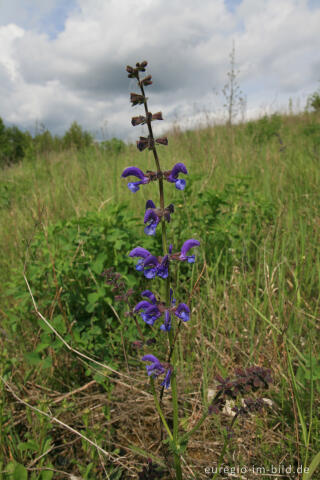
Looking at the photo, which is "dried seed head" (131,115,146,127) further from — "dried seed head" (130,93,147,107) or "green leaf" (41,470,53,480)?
"green leaf" (41,470,53,480)

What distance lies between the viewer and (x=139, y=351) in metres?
2.47

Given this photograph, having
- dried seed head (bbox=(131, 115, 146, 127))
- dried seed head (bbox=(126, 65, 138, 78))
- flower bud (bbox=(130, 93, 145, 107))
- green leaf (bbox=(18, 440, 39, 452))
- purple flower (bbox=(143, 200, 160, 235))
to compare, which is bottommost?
green leaf (bbox=(18, 440, 39, 452))

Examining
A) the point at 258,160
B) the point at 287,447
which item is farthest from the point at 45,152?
the point at 287,447

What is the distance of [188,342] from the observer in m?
2.38

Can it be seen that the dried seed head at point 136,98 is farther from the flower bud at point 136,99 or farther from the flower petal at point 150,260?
the flower petal at point 150,260

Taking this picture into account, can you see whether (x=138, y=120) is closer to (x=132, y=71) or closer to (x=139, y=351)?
(x=132, y=71)

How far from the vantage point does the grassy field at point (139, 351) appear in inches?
68.5

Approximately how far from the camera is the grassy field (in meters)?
1.74

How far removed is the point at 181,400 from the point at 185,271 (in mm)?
1370

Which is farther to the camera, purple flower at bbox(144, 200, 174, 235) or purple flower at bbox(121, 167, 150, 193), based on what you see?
purple flower at bbox(121, 167, 150, 193)

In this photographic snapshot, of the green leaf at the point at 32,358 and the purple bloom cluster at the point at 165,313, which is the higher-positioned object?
the purple bloom cluster at the point at 165,313

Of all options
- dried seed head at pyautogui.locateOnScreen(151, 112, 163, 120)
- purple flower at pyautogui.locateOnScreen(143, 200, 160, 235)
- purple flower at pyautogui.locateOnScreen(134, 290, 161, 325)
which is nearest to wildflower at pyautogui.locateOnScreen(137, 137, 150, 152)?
dried seed head at pyautogui.locateOnScreen(151, 112, 163, 120)

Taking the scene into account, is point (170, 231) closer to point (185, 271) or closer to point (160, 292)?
point (185, 271)

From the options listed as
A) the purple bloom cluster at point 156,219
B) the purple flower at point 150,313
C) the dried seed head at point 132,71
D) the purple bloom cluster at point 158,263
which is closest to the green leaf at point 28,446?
the purple bloom cluster at point 156,219
